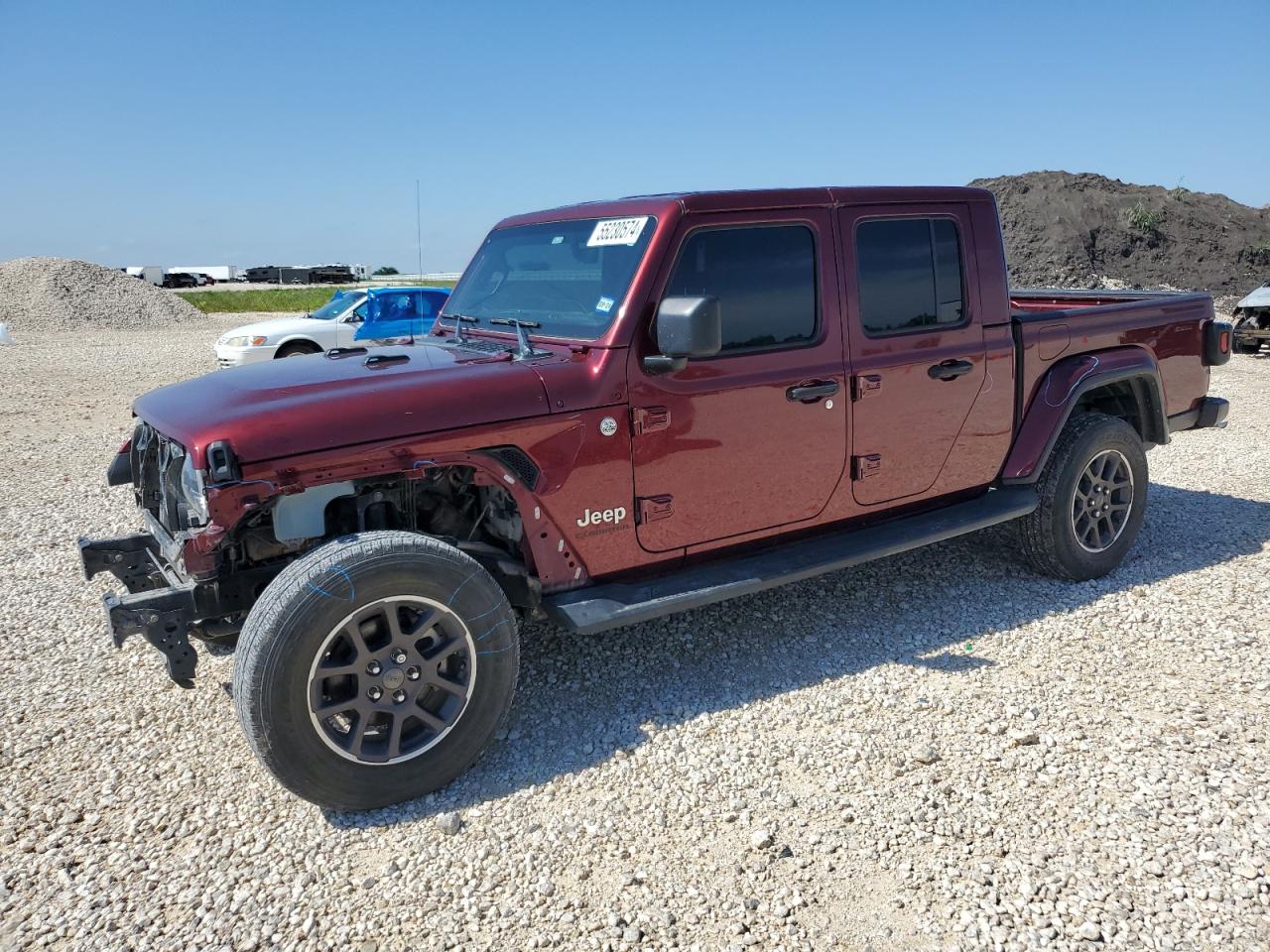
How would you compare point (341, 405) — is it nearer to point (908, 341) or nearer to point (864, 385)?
point (864, 385)

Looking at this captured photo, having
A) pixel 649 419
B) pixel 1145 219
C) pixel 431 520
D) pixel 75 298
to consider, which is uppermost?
pixel 1145 219

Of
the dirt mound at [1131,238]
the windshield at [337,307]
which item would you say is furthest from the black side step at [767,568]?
the dirt mound at [1131,238]

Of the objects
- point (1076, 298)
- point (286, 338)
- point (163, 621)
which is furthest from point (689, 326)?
point (286, 338)

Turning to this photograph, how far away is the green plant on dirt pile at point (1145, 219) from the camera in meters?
22.8

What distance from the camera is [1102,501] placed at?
511cm

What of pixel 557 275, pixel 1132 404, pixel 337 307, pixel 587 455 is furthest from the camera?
pixel 337 307

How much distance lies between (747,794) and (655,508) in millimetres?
1144

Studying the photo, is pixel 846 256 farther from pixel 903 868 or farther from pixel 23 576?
pixel 23 576

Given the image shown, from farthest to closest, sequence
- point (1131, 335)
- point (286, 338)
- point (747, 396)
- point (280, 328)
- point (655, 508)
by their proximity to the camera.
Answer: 1. point (280, 328)
2. point (286, 338)
3. point (1131, 335)
4. point (747, 396)
5. point (655, 508)

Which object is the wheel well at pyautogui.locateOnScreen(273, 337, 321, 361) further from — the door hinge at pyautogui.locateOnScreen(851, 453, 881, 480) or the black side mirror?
the black side mirror

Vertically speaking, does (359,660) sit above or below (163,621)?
below

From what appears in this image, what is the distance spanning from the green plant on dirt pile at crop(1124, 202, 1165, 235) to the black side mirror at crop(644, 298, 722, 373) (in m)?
23.6

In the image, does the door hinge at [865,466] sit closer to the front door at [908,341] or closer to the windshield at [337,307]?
the front door at [908,341]

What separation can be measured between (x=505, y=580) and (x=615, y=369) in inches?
37.2
